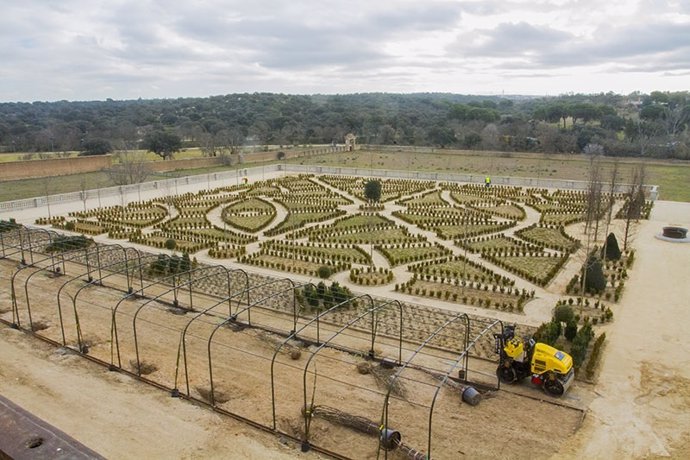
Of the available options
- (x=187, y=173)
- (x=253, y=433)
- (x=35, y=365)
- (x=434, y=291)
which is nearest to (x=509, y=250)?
(x=434, y=291)

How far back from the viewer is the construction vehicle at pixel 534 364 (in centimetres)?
1221

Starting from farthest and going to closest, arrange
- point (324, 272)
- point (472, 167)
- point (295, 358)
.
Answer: point (472, 167) < point (324, 272) < point (295, 358)

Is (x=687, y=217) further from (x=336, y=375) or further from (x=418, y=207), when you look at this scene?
(x=336, y=375)

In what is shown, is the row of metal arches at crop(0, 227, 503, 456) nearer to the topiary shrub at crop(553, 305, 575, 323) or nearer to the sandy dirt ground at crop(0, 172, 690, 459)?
the sandy dirt ground at crop(0, 172, 690, 459)

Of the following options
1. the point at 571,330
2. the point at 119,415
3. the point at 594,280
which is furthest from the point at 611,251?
the point at 119,415

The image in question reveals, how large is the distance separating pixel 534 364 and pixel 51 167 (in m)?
51.6

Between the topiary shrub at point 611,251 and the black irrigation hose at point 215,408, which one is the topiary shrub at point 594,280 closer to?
the topiary shrub at point 611,251

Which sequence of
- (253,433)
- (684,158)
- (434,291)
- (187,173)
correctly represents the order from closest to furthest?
(253,433)
(434,291)
(187,173)
(684,158)

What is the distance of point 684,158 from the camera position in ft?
205

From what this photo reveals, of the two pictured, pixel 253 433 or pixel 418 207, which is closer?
pixel 253 433

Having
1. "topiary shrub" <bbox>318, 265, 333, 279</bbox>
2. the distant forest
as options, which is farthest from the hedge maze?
the distant forest

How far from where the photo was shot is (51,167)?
50.9m

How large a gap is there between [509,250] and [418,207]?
10.6 m

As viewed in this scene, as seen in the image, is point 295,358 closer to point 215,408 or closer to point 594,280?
point 215,408
